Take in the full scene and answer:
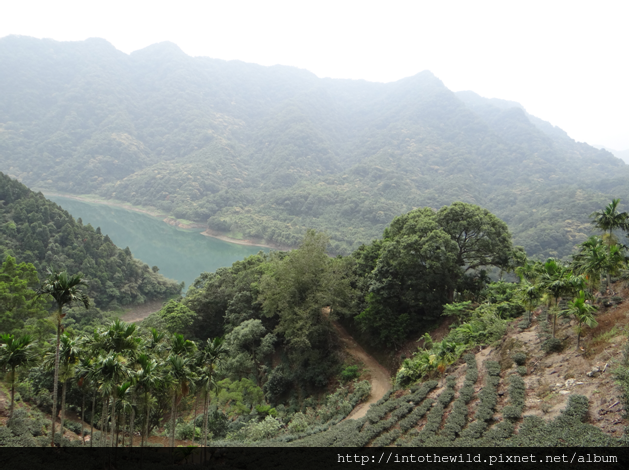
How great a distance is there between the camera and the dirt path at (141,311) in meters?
49.5

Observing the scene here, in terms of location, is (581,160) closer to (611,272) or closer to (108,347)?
(611,272)

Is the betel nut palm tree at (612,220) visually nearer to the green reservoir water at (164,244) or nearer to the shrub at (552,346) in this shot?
the shrub at (552,346)

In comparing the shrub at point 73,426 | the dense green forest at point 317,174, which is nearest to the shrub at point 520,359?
the shrub at point 73,426

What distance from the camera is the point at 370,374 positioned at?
2025 cm

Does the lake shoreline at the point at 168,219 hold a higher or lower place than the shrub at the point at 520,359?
lower

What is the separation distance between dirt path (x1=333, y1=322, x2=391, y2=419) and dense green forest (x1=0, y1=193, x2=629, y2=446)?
1.87 feet

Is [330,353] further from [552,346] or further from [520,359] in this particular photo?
[552,346]

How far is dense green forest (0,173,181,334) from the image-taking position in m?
44.8

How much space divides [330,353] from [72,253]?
46.1m

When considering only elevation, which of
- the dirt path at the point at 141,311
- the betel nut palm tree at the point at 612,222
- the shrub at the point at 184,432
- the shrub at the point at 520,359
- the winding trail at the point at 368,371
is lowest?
the dirt path at the point at 141,311

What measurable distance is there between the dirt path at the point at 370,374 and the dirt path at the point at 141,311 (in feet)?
120

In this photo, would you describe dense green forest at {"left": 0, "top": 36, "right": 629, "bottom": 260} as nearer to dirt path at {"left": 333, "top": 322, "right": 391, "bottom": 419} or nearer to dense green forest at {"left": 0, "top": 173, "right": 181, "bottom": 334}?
dense green forest at {"left": 0, "top": 173, "right": 181, "bottom": 334}
